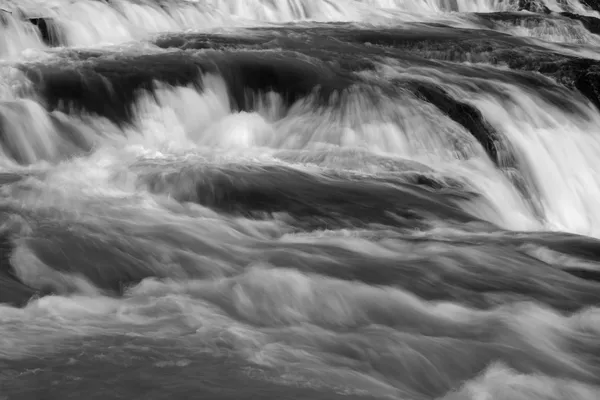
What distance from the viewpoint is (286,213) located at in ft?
21.8

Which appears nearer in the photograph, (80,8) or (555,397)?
(555,397)

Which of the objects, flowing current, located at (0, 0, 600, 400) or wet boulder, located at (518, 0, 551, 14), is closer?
flowing current, located at (0, 0, 600, 400)

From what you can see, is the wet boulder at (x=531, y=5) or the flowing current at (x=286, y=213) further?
the wet boulder at (x=531, y=5)

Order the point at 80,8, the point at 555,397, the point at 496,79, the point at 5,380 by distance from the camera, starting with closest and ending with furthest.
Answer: the point at 5,380 → the point at 555,397 → the point at 496,79 → the point at 80,8

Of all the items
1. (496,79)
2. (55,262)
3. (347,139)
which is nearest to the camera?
(55,262)

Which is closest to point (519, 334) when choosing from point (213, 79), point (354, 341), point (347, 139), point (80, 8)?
point (354, 341)

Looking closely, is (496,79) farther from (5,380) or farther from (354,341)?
(5,380)

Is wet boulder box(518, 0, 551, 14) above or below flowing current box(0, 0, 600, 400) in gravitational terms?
below

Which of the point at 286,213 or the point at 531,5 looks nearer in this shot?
the point at 286,213

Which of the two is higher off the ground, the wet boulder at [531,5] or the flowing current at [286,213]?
the flowing current at [286,213]

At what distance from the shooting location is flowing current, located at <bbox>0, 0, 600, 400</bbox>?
4.27 metres

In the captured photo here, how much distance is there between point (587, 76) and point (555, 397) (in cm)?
783

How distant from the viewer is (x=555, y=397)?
4.16 m

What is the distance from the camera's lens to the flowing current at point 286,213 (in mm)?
4273
